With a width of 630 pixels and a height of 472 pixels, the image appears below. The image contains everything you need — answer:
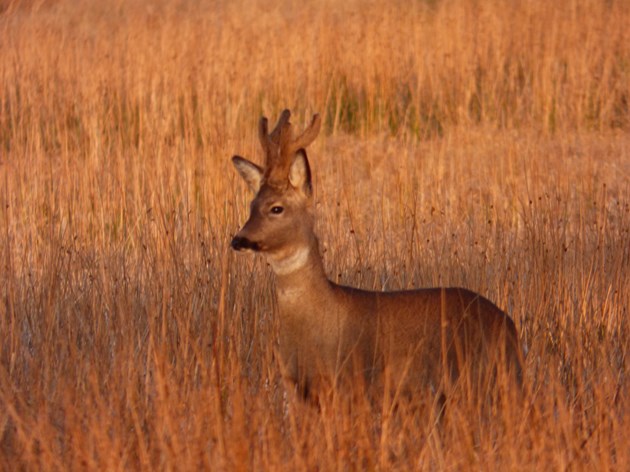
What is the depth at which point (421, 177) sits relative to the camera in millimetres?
9141

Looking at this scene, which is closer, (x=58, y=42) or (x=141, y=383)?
(x=141, y=383)

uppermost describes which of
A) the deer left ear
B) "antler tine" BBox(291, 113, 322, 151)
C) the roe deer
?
"antler tine" BBox(291, 113, 322, 151)

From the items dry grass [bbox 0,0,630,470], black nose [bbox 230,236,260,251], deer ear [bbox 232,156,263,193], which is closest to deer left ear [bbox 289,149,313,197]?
deer ear [bbox 232,156,263,193]

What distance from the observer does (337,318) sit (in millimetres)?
4488

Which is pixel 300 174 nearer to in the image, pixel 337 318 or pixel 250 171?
pixel 250 171

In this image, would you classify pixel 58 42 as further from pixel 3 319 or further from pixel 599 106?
pixel 3 319

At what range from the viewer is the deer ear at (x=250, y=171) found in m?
4.48

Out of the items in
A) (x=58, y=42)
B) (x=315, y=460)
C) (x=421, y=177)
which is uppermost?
(x=58, y=42)

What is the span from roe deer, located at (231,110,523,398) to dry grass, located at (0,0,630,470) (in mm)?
148

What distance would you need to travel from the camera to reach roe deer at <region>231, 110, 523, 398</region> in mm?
4375

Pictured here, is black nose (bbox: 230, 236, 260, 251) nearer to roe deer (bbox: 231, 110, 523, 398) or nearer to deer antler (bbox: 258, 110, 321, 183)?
roe deer (bbox: 231, 110, 523, 398)

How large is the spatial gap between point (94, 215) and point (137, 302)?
1902mm

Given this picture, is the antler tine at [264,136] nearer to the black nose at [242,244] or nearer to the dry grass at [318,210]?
the black nose at [242,244]

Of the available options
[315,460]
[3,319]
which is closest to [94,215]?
[3,319]
